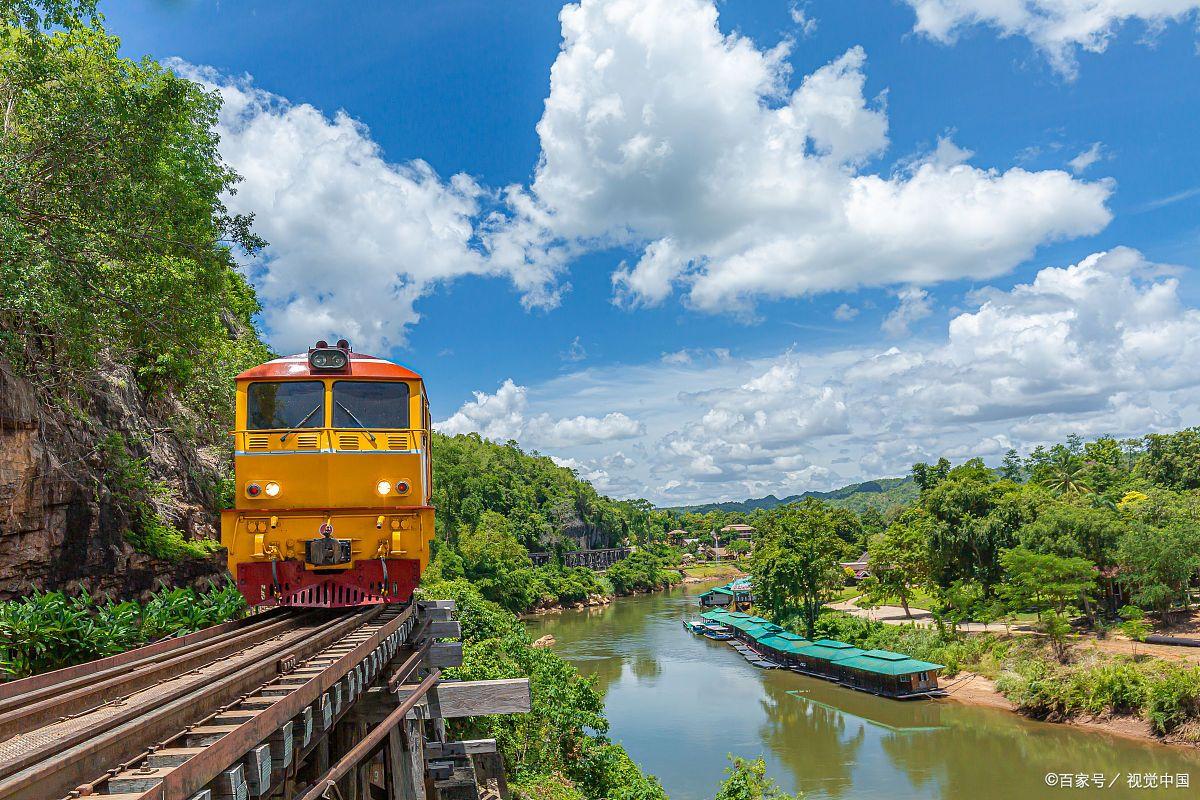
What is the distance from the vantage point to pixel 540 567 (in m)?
77.5

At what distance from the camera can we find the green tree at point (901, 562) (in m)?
44.2

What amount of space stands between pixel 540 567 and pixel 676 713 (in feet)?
153

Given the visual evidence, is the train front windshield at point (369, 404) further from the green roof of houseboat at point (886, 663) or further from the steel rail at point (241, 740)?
the green roof of houseboat at point (886, 663)

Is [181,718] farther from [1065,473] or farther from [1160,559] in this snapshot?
[1065,473]

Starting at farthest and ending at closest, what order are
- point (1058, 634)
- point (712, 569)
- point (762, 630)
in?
point (712, 569), point (762, 630), point (1058, 634)

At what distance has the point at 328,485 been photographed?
33.1 feet

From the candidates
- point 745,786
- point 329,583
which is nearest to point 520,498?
point 745,786

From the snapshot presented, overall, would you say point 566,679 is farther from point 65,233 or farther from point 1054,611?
point 1054,611

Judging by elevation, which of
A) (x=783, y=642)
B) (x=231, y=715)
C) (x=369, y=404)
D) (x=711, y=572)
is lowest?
(x=711, y=572)

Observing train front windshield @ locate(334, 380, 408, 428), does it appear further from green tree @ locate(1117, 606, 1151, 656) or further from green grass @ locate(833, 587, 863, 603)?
green grass @ locate(833, 587, 863, 603)

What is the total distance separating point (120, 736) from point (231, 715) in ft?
2.54

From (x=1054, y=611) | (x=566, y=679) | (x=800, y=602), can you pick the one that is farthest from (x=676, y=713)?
(x=800, y=602)

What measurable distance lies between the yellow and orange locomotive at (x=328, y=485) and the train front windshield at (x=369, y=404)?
14 mm

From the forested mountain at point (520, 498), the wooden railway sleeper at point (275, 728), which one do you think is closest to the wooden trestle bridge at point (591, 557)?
the forested mountain at point (520, 498)
